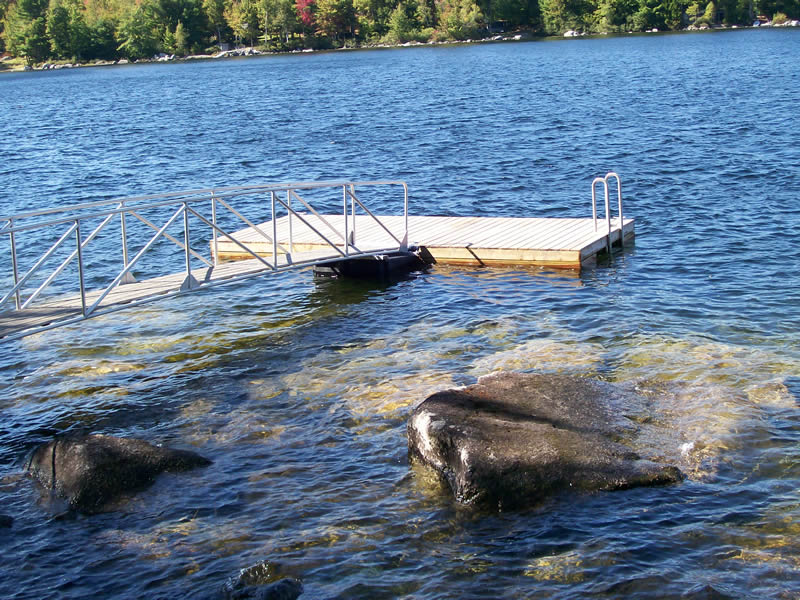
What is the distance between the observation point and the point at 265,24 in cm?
14012

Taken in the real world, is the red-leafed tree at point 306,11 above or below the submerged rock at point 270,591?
above

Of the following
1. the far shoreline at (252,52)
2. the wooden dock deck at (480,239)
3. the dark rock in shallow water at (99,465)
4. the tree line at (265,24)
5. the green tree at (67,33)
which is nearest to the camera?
the dark rock in shallow water at (99,465)

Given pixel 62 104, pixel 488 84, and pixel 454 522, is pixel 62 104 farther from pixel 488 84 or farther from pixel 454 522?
pixel 454 522

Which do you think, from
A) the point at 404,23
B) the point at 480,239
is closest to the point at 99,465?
the point at 480,239

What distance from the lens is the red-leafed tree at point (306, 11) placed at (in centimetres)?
14062

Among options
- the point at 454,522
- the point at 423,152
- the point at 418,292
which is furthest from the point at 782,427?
the point at 423,152

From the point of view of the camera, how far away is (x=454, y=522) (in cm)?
790

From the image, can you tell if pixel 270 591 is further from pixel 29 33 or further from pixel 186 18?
pixel 29 33

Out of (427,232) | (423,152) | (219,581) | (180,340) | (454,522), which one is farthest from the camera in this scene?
(423,152)

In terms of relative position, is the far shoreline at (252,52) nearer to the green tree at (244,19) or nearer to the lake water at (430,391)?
the green tree at (244,19)

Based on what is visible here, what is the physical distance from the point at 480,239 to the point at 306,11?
435 ft

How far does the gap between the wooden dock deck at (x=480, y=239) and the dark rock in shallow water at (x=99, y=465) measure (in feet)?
22.8

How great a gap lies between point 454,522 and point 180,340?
682 centimetres

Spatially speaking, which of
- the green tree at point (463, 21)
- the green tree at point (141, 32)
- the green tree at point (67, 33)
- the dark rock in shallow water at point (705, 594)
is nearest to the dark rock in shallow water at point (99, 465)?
the dark rock in shallow water at point (705, 594)
